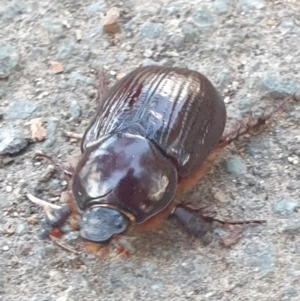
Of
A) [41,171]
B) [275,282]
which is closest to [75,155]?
[41,171]

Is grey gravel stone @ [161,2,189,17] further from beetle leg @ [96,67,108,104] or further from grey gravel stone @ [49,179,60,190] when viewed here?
grey gravel stone @ [49,179,60,190]

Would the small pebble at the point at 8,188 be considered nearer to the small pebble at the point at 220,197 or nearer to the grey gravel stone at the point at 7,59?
the grey gravel stone at the point at 7,59

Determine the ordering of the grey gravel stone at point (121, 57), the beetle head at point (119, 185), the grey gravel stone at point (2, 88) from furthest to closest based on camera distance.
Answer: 1. the grey gravel stone at point (121, 57)
2. the grey gravel stone at point (2, 88)
3. the beetle head at point (119, 185)

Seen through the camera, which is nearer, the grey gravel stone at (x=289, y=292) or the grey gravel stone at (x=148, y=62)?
the grey gravel stone at (x=289, y=292)

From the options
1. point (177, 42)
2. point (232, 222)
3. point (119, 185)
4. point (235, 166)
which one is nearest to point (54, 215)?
point (119, 185)

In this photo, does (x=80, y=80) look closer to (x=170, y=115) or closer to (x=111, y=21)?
(x=111, y=21)

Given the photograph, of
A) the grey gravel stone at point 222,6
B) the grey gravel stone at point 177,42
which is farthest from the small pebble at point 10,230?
the grey gravel stone at point 222,6

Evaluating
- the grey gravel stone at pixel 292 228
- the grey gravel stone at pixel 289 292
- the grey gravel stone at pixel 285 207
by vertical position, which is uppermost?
the grey gravel stone at pixel 285 207
